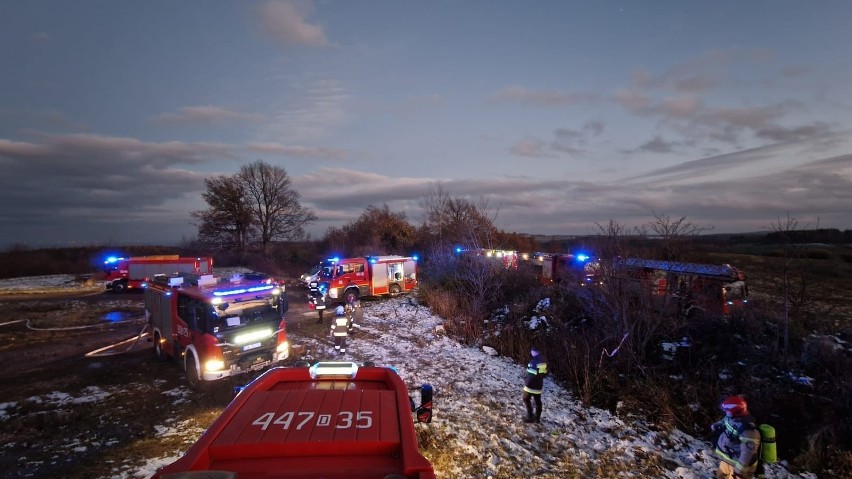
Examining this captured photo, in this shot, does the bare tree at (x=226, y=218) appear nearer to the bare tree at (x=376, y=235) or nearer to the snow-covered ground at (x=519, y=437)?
the bare tree at (x=376, y=235)

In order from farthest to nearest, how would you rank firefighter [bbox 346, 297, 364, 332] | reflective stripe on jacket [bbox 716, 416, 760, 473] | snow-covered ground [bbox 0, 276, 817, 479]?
1. firefighter [bbox 346, 297, 364, 332]
2. snow-covered ground [bbox 0, 276, 817, 479]
3. reflective stripe on jacket [bbox 716, 416, 760, 473]

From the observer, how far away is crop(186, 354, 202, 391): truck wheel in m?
9.20

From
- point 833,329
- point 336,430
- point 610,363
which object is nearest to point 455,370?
point 610,363

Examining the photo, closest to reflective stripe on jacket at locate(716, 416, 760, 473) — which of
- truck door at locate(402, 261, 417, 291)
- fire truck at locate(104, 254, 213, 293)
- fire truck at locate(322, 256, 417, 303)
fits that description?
fire truck at locate(322, 256, 417, 303)

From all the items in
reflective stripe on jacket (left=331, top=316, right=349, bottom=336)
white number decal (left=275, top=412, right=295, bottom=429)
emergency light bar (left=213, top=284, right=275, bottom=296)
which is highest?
emergency light bar (left=213, top=284, right=275, bottom=296)

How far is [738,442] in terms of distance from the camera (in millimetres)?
5461

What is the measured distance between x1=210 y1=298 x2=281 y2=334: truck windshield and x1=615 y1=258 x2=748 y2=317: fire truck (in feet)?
30.7

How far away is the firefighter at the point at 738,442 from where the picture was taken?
5.15m

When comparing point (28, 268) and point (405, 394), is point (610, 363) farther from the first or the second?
point (28, 268)

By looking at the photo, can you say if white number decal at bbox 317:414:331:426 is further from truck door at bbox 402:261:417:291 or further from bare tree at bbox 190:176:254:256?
bare tree at bbox 190:176:254:256

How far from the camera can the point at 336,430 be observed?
9.16ft

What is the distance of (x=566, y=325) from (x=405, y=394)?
10.8 meters

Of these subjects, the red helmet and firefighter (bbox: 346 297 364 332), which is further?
firefighter (bbox: 346 297 364 332)

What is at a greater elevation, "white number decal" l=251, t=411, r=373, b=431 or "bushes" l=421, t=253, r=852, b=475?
"white number decal" l=251, t=411, r=373, b=431
